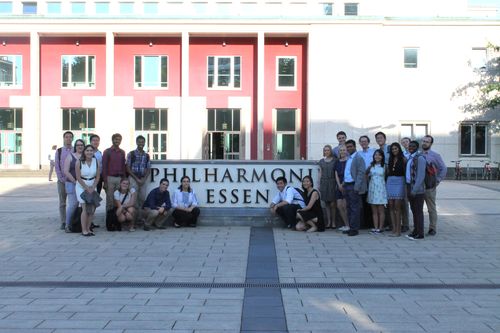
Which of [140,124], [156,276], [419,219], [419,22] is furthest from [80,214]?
[419,22]

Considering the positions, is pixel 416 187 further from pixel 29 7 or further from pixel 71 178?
pixel 29 7

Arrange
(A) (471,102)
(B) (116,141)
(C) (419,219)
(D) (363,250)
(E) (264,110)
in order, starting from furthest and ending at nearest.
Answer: (E) (264,110) < (A) (471,102) < (B) (116,141) < (C) (419,219) < (D) (363,250)

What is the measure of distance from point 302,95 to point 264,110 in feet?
9.33

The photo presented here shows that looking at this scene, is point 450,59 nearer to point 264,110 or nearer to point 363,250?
point 264,110

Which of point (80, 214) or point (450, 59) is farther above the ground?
point (450, 59)

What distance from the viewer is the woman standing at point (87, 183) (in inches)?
405

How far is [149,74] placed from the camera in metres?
36.8

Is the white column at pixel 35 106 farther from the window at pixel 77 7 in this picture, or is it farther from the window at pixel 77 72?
the window at pixel 77 7

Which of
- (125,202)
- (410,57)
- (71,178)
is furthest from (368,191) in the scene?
(410,57)

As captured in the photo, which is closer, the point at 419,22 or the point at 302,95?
the point at 419,22

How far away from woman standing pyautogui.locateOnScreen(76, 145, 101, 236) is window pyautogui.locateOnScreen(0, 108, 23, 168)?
28.9 metres

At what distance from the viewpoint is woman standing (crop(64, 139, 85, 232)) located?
34.5 feet

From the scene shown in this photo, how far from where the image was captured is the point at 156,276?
722cm

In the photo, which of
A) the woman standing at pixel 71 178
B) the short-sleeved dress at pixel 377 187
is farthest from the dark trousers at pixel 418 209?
the woman standing at pixel 71 178
